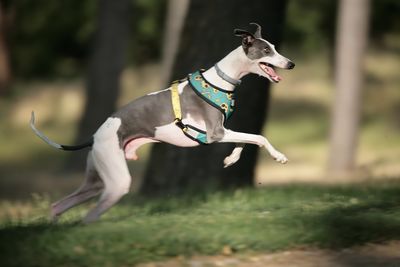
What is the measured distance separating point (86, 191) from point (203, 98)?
4.20 ft

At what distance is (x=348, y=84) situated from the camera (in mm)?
21828

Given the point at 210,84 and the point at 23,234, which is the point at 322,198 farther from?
the point at 23,234

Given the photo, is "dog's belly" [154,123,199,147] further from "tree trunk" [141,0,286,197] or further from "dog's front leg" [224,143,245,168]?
"tree trunk" [141,0,286,197]

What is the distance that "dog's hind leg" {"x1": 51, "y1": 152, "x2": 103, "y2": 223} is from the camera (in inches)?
288

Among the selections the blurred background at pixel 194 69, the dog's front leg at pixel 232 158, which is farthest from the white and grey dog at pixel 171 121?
the blurred background at pixel 194 69

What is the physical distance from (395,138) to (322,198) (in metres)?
20.5

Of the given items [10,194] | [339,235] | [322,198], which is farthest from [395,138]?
[339,235]

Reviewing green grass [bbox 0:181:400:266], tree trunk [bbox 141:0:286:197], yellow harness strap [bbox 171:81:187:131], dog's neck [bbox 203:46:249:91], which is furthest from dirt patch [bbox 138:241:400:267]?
tree trunk [bbox 141:0:286:197]

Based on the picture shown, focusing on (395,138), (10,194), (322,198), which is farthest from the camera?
(395,138)

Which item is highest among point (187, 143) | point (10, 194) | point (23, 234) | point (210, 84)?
point (210, 84)

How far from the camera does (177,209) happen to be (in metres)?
9.09

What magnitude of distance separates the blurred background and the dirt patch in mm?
2320

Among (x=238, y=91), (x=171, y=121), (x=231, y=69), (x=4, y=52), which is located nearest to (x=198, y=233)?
(x=171, y=121)

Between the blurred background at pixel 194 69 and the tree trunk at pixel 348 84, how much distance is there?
29mm
